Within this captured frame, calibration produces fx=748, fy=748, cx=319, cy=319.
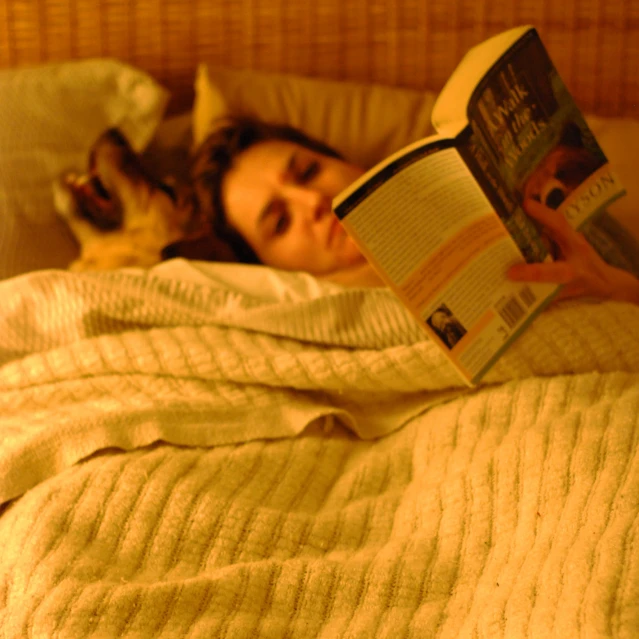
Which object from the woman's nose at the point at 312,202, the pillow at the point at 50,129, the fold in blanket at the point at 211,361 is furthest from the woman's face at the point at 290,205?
the pillow at the point at 50,129

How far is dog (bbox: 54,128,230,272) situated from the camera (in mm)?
1126

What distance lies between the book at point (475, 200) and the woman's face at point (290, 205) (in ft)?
1.01

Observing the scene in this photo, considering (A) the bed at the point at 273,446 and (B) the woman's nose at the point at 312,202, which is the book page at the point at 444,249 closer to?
(A) the bed at the point at 273,446

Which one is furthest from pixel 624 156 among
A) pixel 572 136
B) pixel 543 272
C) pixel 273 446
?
pixel 273 446

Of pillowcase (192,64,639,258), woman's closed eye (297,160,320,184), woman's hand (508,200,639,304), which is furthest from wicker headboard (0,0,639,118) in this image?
woman's hand (508,200,639,304)

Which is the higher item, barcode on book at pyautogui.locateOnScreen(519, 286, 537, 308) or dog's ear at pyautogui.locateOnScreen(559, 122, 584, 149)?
dog's ear at pyautogui.locateOnScreen(559, 122, 584, 149)

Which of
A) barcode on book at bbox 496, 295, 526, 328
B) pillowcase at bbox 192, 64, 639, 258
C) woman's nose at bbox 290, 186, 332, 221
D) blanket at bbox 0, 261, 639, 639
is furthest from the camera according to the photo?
pillowcase at bbox 192, 64, 639, 258

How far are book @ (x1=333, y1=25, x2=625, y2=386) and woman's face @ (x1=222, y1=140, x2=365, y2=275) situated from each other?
0.31 metres

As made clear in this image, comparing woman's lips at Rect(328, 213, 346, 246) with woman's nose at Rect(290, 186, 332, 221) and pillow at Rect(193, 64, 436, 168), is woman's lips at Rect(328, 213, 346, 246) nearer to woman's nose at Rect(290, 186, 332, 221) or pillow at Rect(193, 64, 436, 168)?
woman's nose at Rect(290, 186, 332, 221)

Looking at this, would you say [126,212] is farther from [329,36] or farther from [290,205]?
[329,36]

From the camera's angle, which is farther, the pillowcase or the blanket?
the pillowcase

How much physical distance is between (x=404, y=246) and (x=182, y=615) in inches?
14.3

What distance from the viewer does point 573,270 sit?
2.56ft

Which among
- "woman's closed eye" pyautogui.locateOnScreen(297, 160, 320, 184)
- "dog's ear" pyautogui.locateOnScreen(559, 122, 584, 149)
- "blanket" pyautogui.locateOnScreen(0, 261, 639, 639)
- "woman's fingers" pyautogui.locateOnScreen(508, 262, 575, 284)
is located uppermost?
"dog's ear" pyautogui.locateOnScreen(559, 122, 584, 149)
